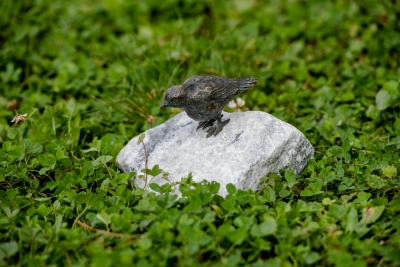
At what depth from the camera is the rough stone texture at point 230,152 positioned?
12.8 ft

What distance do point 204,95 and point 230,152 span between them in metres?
0.51

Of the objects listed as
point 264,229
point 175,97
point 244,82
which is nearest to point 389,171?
point 264,229

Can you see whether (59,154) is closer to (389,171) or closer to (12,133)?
(12,133)

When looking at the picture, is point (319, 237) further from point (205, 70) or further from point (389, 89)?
point (205, 70)

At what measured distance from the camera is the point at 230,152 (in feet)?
13.2

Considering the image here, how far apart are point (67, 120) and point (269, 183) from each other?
2325 mm

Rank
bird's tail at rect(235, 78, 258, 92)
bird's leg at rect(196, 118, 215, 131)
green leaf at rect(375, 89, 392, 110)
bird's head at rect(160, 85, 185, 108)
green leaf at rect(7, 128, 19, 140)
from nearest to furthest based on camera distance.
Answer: bird's head at rect(160, 85, 185, 108) < bird's tail at rect(235, 78, 258, 92) < bird's leg at rect(196, 118, 215, 131) < green leaf at rect(7, 128, 19, 140) < green leaf at rect(375, 89, 392, 110)

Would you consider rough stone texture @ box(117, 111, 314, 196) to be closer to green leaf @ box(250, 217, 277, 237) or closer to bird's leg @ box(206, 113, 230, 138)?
bird's leg @ box(206, 113, 230, 138)

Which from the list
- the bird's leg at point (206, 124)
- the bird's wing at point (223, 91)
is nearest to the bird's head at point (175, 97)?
the bird's wing at point (223, 91)

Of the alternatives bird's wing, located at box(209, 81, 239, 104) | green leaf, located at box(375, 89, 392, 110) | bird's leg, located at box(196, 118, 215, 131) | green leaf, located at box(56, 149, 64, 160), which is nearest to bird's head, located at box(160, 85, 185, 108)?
bird's wing, located at box(209, 81, 239, 104)

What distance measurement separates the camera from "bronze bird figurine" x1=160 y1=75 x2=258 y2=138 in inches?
155

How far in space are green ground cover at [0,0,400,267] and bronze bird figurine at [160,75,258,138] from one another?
0.57 meters

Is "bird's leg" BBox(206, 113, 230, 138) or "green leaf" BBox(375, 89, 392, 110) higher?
"bird's leg" BBox(206, 113, 230, 138)

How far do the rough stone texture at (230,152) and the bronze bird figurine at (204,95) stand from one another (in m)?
0.19
